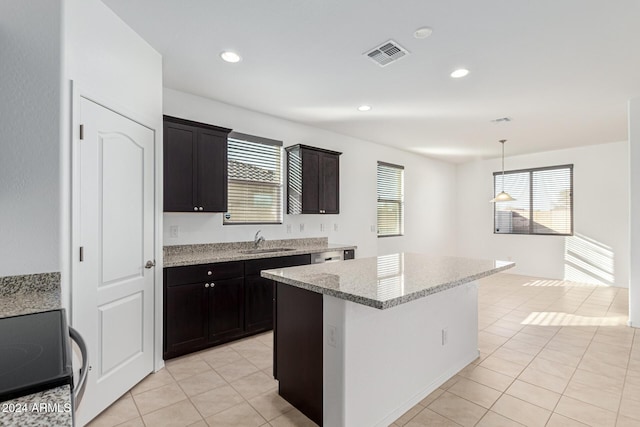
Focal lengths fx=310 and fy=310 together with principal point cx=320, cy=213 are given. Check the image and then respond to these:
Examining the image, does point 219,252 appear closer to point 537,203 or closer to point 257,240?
point 257,240

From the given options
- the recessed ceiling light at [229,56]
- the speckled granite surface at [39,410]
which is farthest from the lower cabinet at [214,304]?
the speckled granite surface at [39,410]

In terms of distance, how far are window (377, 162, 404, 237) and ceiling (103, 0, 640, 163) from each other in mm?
1630

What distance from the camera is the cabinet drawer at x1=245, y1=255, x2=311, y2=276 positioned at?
11.0ft

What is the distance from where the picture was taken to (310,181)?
4383 millimetres

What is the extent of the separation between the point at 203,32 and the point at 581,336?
15.9 feet

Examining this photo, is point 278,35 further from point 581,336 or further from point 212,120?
point 581,336

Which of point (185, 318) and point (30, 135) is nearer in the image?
point (30, 135)

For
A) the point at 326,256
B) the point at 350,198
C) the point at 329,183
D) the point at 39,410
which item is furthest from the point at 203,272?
the point at 350,198

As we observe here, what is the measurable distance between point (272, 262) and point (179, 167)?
141 cm

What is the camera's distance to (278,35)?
2.45 meters

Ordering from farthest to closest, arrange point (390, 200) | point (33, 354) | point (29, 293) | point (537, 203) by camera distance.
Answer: point (537, 203) < point (390, 200) < point (29, 293) < point (33, 354)

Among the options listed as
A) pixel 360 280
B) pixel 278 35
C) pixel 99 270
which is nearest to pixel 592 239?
pixel 360 280

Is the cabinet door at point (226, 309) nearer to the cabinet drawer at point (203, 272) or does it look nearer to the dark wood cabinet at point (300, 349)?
the cabinet drawer at point (203, 272)

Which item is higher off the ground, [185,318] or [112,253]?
[112,253]
